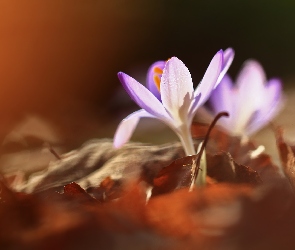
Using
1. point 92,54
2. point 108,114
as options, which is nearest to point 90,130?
point 108,114

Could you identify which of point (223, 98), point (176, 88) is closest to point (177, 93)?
point (176, 88)

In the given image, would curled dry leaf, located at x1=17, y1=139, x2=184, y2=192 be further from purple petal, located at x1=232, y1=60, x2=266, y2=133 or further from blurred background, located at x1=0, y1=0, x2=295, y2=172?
blurred background, located at x1=0, y1=0, x2=295, y2=172

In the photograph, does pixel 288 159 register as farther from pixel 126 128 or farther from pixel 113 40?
pixel 113 40

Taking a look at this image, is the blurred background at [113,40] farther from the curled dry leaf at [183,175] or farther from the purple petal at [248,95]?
the curled dry leaf at [183,175]

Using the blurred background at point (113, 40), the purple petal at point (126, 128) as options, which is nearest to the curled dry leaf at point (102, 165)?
the purple petal at point (126, 128)

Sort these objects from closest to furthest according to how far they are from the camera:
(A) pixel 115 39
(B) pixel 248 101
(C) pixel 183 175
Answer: (C) pixel 183 175
(B) pixel 248 101
(A) pixel 115 39

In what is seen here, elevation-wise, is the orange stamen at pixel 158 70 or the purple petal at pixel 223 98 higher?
the orange stamen at pixel 158 70

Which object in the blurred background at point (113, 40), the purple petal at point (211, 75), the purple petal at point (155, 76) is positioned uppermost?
the purple petal at point (211, 75)

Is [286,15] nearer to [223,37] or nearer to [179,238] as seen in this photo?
[223,37]
